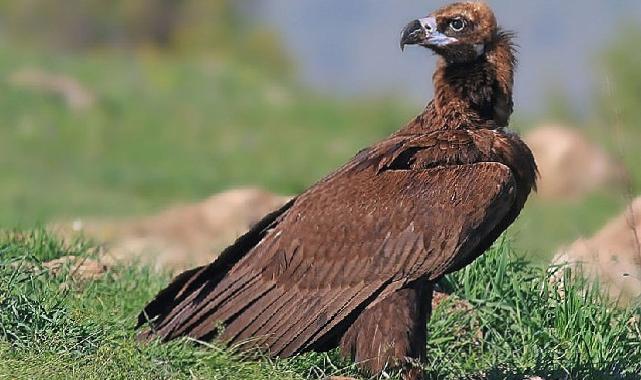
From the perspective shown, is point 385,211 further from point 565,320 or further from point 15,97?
point 15,97

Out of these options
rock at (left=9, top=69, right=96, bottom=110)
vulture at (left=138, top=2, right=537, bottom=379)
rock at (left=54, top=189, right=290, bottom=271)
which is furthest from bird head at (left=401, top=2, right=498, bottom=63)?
rock at (left=9, top=69, right=96, bottom=110)

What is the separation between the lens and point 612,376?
654 centimetres

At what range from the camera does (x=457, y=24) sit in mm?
6688

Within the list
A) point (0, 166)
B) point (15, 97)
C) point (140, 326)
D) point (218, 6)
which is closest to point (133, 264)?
point (140, 326)

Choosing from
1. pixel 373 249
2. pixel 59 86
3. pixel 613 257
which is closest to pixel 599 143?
pixel 59 86

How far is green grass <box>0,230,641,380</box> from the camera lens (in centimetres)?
602

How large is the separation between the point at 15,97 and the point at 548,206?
8.92 metres

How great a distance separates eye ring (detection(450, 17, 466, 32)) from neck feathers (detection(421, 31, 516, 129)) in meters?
0.16

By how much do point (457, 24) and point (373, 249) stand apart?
1.27 meters

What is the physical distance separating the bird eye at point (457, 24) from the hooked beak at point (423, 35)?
0.06 m

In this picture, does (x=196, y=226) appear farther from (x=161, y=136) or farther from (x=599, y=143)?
(x=599, y=143)

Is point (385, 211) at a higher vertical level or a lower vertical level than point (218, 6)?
lower

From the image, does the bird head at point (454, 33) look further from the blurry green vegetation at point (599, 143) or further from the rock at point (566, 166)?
the rock at point (566, 166)

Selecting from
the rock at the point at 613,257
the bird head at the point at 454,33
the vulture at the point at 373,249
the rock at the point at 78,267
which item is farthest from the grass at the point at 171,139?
the vulture at the point at 373,249
